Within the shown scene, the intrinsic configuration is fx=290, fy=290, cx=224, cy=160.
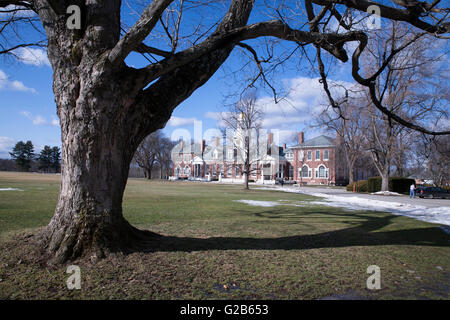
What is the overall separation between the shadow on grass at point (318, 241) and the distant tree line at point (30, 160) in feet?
393

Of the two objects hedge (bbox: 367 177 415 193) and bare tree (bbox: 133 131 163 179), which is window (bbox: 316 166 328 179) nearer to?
hedge (bbox: 367 177 415 193)

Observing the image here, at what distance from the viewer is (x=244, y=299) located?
3.58 m

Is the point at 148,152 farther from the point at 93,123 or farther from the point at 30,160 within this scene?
the point at 93,123

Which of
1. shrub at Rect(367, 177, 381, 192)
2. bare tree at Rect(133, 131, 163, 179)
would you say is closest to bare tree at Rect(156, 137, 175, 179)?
bare tree at Rect(133, 131, 163, 179)

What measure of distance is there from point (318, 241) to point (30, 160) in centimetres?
12297

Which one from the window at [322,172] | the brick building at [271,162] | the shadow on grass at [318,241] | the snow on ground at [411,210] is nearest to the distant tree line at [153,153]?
the brick building at [271,162]

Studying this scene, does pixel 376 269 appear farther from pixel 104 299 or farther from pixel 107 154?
pixel 107 154

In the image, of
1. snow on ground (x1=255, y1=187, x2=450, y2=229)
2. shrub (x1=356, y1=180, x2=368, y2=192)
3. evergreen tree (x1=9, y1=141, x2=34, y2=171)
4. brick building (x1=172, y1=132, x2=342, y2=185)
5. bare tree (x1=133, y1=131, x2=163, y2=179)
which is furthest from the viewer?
evergreen tree (x1=9, y1=141, x2=34, y2=171)

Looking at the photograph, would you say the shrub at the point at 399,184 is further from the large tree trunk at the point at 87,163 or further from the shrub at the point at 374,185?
the large tree trunk at the point at 87,163

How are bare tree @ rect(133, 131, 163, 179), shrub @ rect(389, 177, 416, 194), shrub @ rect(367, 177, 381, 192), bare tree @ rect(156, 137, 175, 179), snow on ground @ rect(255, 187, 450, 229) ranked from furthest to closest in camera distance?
bare tree @ rect(156, 137, 175, 179) → bare tree @ rect(133, 131, 163, 179) → shrub @ rect(367, 177, 381, 192) → shrub @ rect(389, 177, 416, 194) → snow on ground @ rect(255, 187, 450, 229)

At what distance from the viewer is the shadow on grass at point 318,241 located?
5.66 m

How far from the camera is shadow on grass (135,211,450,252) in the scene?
5664 mm

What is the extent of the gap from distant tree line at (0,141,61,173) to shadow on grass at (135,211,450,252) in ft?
393
